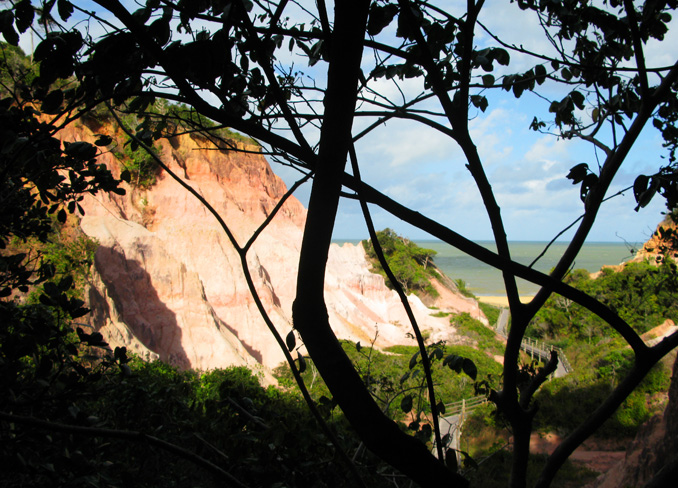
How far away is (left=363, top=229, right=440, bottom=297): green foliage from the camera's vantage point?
107 feet

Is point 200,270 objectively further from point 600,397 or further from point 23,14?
point 23,14

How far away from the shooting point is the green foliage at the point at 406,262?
32562mm

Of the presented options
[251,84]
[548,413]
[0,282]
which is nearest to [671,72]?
[251,84]

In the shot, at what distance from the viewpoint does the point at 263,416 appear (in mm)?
1507

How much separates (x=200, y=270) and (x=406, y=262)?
21.2m

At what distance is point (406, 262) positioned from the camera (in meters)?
33.9

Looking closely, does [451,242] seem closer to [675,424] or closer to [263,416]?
[263,416]

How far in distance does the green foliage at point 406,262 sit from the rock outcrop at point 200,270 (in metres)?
8.59

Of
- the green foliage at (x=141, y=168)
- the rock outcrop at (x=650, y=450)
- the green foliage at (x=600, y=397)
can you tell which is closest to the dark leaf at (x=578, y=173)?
the rock outcrop at (x=650, y=450)

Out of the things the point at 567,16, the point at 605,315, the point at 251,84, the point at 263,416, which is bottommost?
the point at 263,416

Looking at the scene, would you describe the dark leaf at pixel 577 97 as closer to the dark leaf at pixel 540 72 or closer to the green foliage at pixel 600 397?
the dark leaf at pixel 540 72

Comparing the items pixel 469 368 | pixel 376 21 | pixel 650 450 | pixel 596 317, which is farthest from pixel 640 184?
pixel 596 317

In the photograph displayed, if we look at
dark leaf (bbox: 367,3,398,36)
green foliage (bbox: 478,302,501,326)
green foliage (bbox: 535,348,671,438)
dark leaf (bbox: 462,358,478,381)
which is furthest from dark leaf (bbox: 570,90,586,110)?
green foliage (bbox: 478,302,501,326)

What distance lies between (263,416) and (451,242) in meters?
0.98
